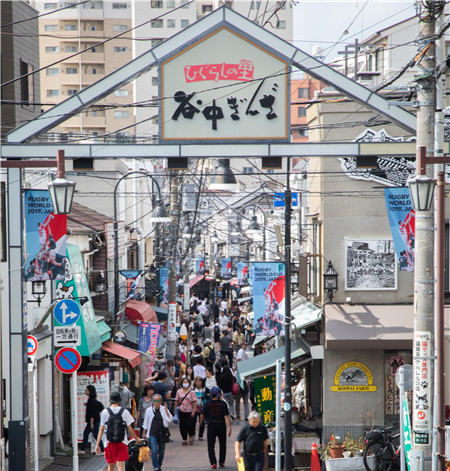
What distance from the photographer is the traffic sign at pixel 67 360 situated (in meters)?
13.9

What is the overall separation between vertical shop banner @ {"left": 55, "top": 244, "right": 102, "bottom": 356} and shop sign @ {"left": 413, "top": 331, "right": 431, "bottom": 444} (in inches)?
421

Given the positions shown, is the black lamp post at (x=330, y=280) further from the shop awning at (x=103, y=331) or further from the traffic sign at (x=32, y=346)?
the shop awning at (x=103, y=331)

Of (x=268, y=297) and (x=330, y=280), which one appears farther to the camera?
(x=268, y=297)

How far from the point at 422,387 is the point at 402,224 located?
3.60 m

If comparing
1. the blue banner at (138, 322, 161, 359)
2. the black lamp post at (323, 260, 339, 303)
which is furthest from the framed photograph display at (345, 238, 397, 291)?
the blue banner at (138, 322, 161, 359)

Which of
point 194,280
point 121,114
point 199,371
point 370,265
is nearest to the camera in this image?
point 370,265

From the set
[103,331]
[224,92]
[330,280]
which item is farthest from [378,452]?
[103,331]

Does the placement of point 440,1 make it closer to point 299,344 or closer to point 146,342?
point 299,344

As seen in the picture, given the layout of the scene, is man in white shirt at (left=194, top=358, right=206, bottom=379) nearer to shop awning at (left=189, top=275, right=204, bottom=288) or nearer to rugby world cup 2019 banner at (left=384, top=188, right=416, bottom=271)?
rugby world cup 2019 banner at (left=384, top=188, right=416, bottom=271)

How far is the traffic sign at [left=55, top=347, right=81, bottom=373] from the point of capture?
45.6 feet

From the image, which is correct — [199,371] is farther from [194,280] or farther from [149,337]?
[194,280]

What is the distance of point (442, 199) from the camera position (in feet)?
35.0

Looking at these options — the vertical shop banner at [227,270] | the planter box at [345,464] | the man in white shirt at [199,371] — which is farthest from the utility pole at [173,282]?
the vertical shop banner at [227,270]

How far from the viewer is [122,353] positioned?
2308 centimetres
